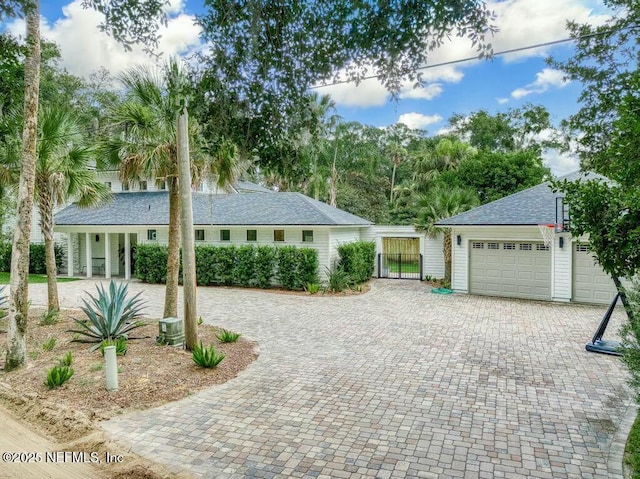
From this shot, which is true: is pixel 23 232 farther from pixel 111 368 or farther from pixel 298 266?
pixel 298 266

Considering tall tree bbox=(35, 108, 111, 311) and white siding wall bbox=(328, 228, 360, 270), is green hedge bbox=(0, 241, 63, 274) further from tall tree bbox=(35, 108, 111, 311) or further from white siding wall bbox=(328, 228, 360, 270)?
white siding wall bbox=(328, 228, 360, 270)

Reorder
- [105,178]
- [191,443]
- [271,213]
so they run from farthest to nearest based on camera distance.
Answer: [105,178]
[271,213]
[191,443]

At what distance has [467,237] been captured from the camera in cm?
1505

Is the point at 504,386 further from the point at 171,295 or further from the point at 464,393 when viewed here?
the point at 171,295

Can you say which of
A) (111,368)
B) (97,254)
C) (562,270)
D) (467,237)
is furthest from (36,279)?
(562,270)

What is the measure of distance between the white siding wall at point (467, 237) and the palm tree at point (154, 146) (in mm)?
8979

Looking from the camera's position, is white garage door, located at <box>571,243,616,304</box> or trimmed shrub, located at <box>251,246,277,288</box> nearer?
white garage door, located at <box>571,243,616,304</box>

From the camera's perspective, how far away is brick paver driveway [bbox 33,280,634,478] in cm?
418

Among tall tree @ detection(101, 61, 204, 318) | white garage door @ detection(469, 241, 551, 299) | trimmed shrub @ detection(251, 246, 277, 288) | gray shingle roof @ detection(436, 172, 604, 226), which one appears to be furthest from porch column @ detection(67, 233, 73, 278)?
white garage door @ detection(469, 241, 551, 299)

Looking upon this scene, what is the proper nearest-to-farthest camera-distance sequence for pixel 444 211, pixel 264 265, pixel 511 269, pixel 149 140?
pixel 149 140, pixel 511 269, pixel 264 265, pixel 444 211

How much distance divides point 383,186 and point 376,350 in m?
31.0

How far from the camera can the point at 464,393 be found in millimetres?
5980

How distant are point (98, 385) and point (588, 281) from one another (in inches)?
531

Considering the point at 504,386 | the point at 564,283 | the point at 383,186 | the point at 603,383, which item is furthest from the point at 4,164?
the point at 383,186
